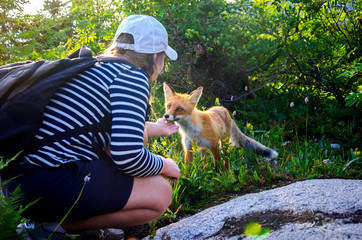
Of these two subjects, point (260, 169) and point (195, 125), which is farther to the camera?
point (195, 125)

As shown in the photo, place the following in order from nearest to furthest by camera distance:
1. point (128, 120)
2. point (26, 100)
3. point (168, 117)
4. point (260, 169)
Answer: point (26, 100) → point (128, 120) → point (260, 169) → point (168, 117)

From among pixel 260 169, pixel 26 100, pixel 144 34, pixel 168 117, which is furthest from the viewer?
pixel 168 117

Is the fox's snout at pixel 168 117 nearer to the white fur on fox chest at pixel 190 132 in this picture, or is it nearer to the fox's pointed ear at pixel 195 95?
the white fur on fox chest at pixel 190 132

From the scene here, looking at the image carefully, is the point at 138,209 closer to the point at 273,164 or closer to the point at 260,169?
the point at 260,169

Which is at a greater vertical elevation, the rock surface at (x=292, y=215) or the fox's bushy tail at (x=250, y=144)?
the rock surface at (x=292, y=215)

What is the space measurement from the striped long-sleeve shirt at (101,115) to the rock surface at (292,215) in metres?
0.83

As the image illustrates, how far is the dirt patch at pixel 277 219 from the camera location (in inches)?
84.9

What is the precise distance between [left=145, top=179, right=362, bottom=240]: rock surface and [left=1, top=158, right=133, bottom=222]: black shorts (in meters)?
0.66

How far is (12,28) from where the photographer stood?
25.0 feet

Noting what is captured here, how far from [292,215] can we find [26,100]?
2.13 meters

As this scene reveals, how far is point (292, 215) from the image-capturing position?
234 centimetres

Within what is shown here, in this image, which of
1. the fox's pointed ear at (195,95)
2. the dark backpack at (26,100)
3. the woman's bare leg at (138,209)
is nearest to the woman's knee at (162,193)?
the woman's bare leg at (138,209)

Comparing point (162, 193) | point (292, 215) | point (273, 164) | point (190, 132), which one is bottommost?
point (273, 164)

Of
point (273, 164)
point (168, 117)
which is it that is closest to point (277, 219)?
point (273, 164)
